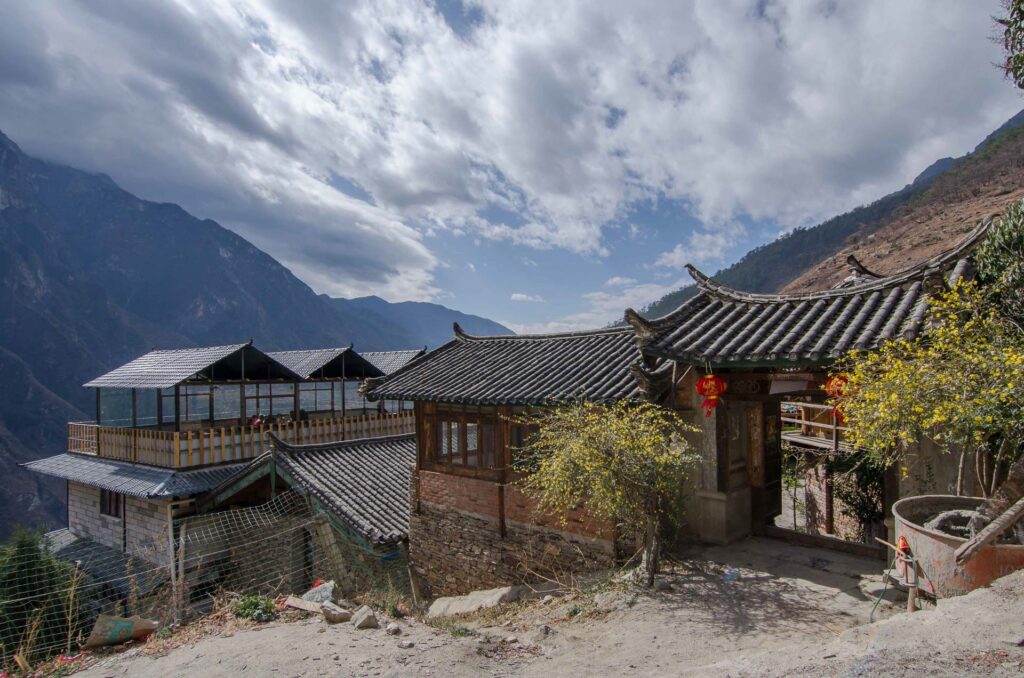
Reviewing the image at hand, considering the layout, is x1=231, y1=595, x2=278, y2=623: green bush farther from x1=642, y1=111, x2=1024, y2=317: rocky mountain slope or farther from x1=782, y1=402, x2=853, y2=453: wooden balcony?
x1=642, y1=111, x2=1024, y2=317: rocky mountain slope

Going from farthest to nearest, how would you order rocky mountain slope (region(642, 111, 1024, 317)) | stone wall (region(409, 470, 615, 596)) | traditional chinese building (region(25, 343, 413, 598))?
1. rocky mountain slope (region(642, 111, 1024, 317))
2. traditional chinese building (region(25, 343, 413, 598))
3. stone wall (region(409, 470, 615, 596))

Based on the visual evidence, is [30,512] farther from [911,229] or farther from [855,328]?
[911,229]

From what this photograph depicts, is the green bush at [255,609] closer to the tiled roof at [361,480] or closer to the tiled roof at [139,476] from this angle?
the tiled roof at [361,480]

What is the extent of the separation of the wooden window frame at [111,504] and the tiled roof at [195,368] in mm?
3664

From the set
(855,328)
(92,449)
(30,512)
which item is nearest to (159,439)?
(92,449)

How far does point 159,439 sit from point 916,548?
1833cm

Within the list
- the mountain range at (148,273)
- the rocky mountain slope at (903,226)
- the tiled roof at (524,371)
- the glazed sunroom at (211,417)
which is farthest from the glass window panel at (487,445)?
the rocky mountain slope at (903,226)

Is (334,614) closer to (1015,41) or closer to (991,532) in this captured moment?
(991,532)

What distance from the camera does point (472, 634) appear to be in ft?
20.2

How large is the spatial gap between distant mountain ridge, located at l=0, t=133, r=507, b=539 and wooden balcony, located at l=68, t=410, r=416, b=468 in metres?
33.1

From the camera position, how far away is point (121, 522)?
16.9 m

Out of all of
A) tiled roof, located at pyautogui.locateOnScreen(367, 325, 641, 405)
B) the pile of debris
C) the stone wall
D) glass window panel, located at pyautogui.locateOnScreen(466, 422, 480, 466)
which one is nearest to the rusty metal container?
tiled roof, located at pyautogui.locateOnScreen(367, 325, 641, 405)

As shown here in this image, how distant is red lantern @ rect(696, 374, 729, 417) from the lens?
279 inches

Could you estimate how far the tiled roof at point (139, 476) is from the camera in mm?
Answer: 14766
